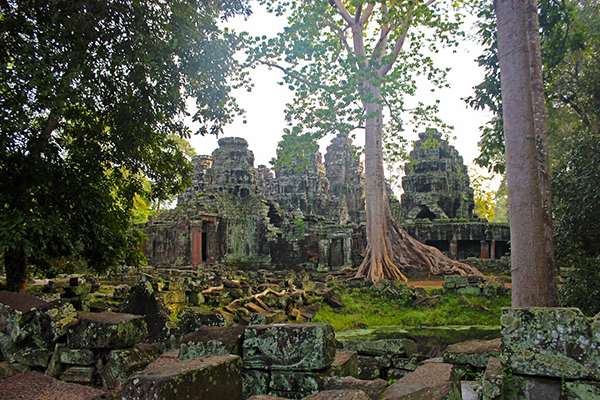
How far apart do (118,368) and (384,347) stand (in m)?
3.19

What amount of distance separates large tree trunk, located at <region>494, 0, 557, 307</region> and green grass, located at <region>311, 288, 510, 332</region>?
235 inches

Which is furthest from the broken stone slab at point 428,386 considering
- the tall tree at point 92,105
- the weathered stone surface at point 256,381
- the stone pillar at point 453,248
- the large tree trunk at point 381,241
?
the stone pillar at point 453,248

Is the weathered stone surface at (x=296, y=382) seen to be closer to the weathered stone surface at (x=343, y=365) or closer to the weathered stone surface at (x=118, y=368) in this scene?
→ the weathered stone surface at (x=343, y=365)

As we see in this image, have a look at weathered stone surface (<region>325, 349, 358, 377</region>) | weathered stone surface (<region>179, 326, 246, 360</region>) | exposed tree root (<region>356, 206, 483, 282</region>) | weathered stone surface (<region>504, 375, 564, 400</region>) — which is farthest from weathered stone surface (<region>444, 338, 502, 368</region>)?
exposed tree root (<region>356, 206, 483, 282</region>)

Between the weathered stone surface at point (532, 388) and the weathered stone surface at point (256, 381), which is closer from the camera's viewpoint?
the weathered stone surface at point (532, 388)

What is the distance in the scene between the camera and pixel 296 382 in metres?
3.12

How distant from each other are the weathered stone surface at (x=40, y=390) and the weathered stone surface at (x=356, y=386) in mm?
1747

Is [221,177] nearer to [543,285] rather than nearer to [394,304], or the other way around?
[394,304]

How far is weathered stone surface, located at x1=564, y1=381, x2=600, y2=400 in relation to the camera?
7.64 feet

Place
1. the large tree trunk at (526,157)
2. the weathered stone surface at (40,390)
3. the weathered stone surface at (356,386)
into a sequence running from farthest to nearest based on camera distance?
the large tree trunk at (526,157)
the weathered stone surface at (40,390)
the weathered stone surface at (356,386)

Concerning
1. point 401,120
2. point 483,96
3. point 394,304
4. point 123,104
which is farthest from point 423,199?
point 123,104

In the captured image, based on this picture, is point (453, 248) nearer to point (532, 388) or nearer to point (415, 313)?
point (415, 313)

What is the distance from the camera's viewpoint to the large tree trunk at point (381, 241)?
16141 mm

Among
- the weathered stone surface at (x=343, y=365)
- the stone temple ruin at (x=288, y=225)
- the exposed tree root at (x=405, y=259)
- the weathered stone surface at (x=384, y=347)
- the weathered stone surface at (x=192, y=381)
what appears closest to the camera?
the weathered stone surface at (x=192, y=381)
